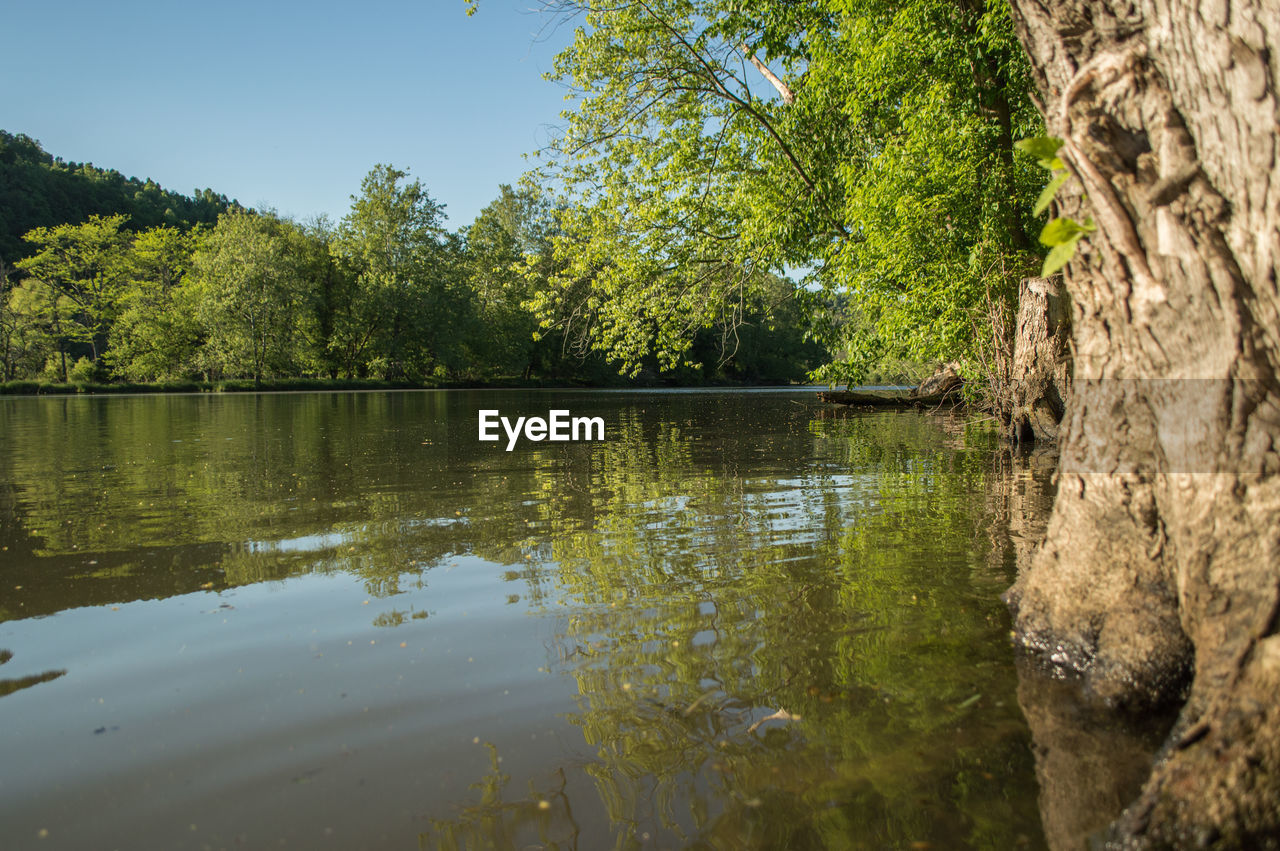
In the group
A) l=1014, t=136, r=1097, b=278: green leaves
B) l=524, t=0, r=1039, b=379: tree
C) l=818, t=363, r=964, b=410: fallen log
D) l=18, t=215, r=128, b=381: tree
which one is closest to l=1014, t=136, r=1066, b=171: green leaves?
l=1014, t=136, r=1097, b=278: green leaves

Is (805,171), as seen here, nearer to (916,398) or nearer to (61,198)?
(916,398)

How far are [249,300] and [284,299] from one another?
2.51 meters

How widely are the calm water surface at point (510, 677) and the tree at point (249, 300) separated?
184ft

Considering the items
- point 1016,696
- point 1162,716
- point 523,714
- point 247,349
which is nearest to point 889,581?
point 1016,696

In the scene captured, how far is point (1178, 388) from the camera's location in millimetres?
2701

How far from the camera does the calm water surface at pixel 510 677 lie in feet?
7.64

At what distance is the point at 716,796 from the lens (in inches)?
94.6

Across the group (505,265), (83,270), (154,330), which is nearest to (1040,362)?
(505,265)

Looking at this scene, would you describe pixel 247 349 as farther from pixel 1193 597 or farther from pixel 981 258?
pixel 1193 597

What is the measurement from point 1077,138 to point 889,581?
281cm

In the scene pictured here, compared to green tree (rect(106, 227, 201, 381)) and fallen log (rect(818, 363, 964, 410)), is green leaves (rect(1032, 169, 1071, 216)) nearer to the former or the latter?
fallen log (rect(818, 363, 964, 410))

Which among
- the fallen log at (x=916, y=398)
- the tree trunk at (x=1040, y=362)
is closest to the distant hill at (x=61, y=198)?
the fallen log at (x=916, y=398)

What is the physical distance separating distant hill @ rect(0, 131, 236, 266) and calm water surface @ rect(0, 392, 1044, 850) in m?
87.0

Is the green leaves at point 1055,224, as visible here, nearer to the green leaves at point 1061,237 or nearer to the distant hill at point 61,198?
the green leaves at point 1061,237
